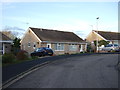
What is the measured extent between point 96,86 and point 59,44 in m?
36.8

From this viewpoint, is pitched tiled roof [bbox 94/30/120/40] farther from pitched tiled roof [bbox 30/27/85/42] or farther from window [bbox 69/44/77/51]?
window [bbox 69/44/77/51]

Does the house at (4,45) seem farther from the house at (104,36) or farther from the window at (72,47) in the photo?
the house at (104,36)

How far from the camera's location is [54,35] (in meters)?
49.0

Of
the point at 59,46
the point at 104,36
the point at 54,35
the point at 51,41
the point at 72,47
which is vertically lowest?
the point at 72,47

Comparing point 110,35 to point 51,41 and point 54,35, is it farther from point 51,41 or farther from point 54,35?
point 51,41

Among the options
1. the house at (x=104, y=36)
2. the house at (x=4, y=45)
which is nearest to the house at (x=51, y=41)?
the house at (x=4, y=45)

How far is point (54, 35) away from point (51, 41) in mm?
5512

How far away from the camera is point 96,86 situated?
933cm

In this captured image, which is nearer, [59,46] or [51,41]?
[51,41]

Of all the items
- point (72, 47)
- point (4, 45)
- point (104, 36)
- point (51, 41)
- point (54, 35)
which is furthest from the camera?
point (104, 36)

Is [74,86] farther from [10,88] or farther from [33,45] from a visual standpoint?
[33,45]

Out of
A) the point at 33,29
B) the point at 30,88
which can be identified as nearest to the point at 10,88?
the point at 30,88

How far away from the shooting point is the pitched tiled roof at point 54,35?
45213 millimetres

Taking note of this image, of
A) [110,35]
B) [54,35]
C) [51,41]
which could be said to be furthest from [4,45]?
[110,35]
